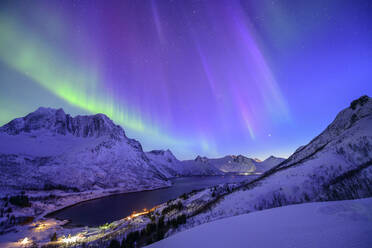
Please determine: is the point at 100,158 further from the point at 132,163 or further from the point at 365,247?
the point at 365,247

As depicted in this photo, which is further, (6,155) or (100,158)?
(100,158)

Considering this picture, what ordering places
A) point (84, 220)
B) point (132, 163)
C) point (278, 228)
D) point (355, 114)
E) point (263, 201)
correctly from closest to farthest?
point (278, 228) < point (263, 201) < point (355, 114) < point (84, 220) < point (132, 163)

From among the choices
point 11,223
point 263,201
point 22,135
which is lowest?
point 11,223

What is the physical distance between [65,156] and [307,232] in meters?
135

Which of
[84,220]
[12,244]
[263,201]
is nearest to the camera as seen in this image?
[263,201]

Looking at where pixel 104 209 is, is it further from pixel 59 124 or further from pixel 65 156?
pixel 59 124

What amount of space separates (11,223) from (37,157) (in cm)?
8170

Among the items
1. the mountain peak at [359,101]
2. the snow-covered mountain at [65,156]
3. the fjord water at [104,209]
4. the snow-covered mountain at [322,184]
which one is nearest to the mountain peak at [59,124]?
the snow-covered mountain at [65,156]

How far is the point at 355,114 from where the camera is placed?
1130 inches

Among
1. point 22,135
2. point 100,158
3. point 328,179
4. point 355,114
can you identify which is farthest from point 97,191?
point 355,114

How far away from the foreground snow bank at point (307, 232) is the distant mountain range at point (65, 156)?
103919 mm

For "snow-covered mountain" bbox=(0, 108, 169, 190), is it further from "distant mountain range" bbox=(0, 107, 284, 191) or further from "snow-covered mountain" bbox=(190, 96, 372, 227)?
"snow-covered mountain" bbox=(190, 96, 372, 227)

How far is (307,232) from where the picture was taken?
314 cm

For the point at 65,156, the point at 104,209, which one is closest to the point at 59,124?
the point at 65,156
